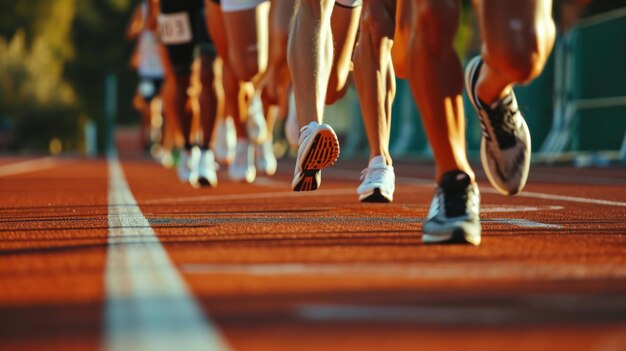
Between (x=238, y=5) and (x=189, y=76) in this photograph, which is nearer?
(x=238, y=5)

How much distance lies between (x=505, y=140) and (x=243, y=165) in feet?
17.5

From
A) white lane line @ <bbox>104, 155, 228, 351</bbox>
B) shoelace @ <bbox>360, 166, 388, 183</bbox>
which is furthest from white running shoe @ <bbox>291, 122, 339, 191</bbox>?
shoelace @ <bbox>360, 166, 388, 183</bbox>

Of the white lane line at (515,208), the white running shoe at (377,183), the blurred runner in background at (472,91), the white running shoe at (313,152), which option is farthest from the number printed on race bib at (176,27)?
the blurred runner in background at (472,91)

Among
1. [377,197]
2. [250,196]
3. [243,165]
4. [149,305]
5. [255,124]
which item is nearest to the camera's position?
[149,305]

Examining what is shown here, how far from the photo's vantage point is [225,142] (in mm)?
9930

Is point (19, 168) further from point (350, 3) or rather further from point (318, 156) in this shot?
point (318, 156)

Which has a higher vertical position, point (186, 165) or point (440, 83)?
point (440, 83)

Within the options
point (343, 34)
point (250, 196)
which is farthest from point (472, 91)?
point (250, 196)

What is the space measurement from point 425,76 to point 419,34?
5.7 inches

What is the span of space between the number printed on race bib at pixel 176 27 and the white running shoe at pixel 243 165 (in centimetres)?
91

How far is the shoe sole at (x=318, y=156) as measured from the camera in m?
4.66

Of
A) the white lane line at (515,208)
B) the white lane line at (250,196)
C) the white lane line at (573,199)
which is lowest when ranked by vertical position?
the white lane line at (250,196)

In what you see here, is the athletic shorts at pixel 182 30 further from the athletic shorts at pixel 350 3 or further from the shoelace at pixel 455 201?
the shoelace at pixel 455 201

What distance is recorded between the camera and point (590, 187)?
27.9 feet
